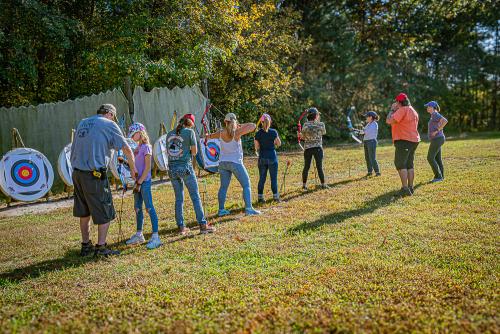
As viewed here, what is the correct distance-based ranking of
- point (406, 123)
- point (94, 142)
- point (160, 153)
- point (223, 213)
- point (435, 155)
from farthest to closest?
point (160, 153), point (435, 155), point (406, 123), point (223, 213), point (94, 142)

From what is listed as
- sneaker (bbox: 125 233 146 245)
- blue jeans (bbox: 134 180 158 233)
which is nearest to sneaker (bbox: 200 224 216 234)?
blue jeans (bbox: 134 180 158 233)

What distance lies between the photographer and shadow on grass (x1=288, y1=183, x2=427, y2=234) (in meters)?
6.21

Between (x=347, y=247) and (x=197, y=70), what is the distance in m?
9.82

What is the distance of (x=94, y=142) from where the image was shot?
522 cm

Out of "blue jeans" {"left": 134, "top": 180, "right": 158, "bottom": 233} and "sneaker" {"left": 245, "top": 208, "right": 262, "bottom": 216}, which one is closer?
"blue jeans" {"left": 134, "top": 180, "right": 158, "bottom": 233}

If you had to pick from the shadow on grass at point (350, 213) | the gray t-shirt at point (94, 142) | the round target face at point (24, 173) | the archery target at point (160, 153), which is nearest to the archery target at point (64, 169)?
the round target face at point (24, 173)

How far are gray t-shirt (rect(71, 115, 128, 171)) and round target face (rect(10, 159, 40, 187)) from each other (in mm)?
5087

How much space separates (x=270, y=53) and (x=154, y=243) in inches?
556

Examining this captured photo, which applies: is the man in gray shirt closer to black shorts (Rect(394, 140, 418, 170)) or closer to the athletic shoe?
the athletic shoe

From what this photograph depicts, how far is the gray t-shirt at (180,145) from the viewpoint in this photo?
6.06 meters

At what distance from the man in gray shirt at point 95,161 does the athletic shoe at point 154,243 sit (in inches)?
22.1

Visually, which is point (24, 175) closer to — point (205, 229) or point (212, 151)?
point (212, 151)

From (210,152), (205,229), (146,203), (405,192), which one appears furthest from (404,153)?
(210,152)

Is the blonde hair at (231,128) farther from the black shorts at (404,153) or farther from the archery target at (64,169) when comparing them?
the archery target at (64,169)
